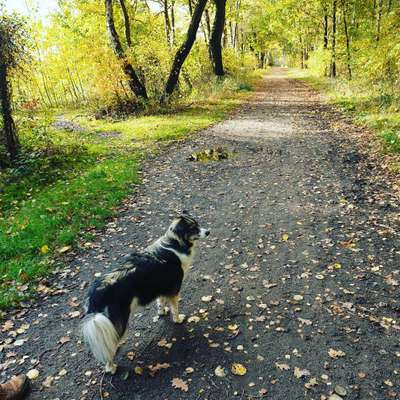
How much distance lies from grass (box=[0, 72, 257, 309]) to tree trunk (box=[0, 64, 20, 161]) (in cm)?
33

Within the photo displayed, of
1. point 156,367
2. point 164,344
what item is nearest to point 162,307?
point 164,344

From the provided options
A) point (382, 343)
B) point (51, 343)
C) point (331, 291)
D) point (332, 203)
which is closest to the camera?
point (382, 343)

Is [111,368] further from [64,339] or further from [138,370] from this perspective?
[64,339]

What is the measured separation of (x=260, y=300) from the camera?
5207 mm

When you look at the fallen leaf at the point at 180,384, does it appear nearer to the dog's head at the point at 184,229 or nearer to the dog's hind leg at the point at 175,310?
the dog's hind leg at the point at 175,310

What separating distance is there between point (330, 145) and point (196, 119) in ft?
24.6

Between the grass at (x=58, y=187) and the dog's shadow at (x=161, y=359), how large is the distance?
91.5 inches

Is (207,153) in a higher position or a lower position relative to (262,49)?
lower

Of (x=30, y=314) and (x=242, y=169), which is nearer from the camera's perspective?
(x=30, y=314)

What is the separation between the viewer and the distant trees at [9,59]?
10469 mm

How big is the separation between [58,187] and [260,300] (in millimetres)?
6962

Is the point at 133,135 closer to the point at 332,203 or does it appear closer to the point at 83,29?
the point at 332,203

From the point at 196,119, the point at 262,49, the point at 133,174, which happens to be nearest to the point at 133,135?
the point at 196,119

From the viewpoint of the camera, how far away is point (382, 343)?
4227 millimetres
